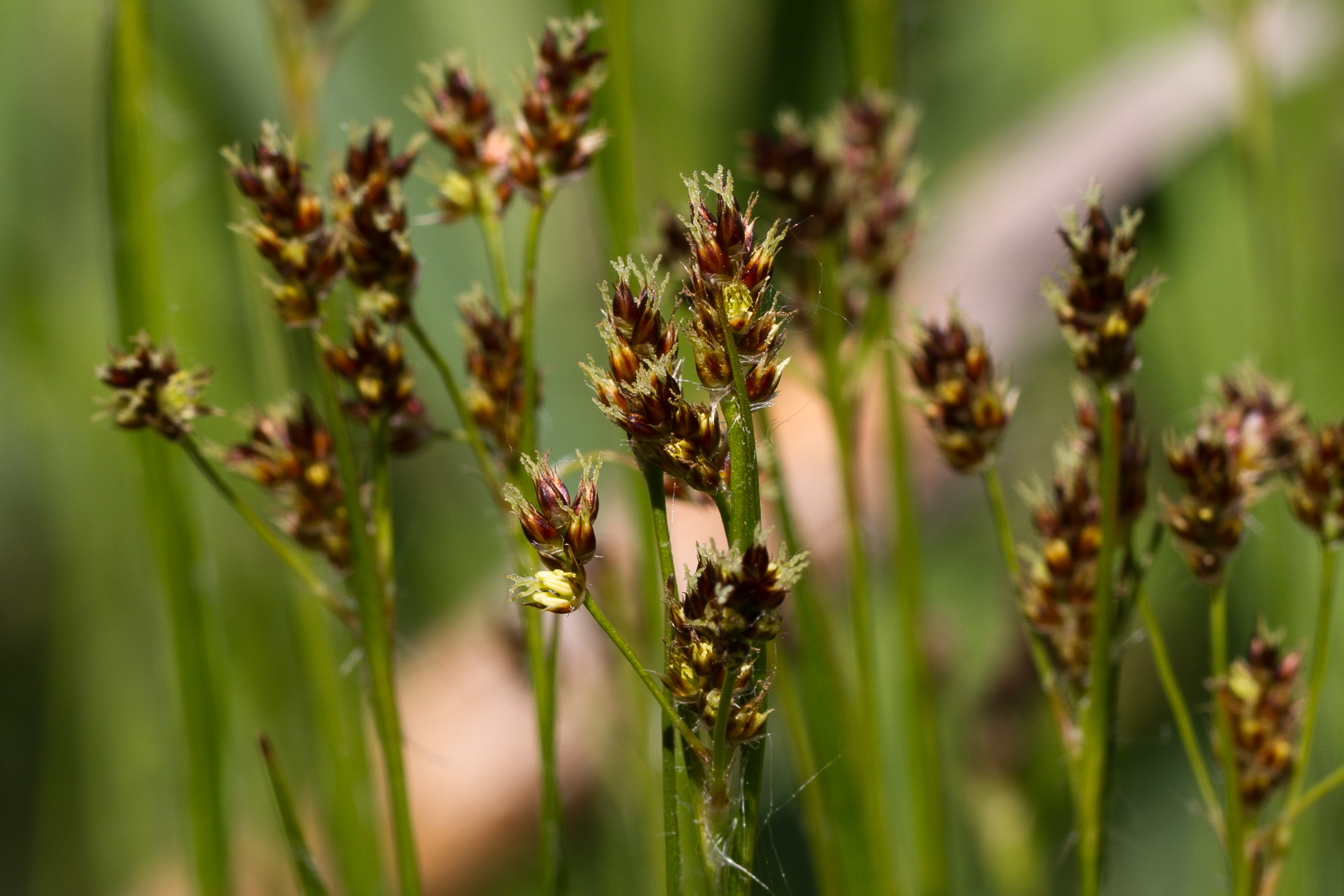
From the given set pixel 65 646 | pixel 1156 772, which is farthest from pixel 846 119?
pixel 65 646

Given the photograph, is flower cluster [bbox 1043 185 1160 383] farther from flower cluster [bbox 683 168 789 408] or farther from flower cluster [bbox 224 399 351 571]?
flower cluster [bbox 224 399 351 571]

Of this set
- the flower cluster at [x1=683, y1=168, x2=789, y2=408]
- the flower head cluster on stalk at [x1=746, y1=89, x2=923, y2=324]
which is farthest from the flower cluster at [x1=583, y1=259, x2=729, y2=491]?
the flower head cluster on stalk at [x1=746, y1=89, x2=923, y2=324]

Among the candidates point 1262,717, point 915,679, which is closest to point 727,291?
point 1262,717

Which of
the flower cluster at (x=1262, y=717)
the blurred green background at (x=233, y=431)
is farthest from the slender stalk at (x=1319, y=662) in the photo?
the blurred green background at (x=233, y=431)

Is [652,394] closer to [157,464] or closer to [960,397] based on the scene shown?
[960,397]

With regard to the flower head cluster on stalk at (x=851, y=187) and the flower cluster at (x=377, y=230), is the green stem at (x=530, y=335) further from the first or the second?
the flower head cluster on stalk at (x=851, y=187)
